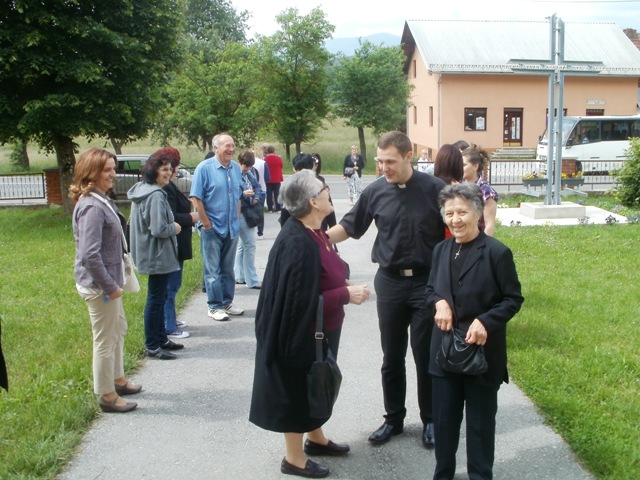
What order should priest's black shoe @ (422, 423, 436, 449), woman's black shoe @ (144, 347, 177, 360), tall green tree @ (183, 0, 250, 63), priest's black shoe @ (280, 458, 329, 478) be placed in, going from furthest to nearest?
1. tall green tree @ (183, 0, 250, 63)
2. woman's black shoe @ (144, 347, 177, 360)
3. priest's black shoe @ (422, 423, 436, 449)
4. priest's black shoe @ (280, 458, 329, 478)

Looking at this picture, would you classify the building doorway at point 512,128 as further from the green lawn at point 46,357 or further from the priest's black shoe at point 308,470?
the priest's black shoe at point 308,470

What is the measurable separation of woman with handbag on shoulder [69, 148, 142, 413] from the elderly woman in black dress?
1552 millimetres

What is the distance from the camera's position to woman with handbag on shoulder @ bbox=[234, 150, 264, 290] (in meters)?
9.14

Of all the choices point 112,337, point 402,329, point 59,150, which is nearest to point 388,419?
point 402,329

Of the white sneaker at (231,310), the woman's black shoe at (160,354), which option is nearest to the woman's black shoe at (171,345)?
the woman's black shoe at (160,354)

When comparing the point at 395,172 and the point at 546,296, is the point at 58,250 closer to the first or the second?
the point at 546,296

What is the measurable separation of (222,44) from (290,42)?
1380 centimetres

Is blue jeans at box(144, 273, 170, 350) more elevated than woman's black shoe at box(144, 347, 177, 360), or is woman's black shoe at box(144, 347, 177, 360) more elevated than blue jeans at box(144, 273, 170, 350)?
blue jeans at box(144, 273, 170, 350)

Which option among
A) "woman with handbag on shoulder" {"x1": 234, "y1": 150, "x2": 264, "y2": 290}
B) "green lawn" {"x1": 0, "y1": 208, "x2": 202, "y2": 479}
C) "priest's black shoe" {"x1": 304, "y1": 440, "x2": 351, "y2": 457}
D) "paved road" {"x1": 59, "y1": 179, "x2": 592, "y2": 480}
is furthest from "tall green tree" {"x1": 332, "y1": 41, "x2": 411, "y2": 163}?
"priest's black shoe" {"x1": 304, "y1": 440, "x2": 351, "y2": 457}

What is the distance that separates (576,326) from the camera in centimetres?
739

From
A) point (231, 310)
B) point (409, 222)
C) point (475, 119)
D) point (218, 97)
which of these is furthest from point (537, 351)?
point (475, 119)

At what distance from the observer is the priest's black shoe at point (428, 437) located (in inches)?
187

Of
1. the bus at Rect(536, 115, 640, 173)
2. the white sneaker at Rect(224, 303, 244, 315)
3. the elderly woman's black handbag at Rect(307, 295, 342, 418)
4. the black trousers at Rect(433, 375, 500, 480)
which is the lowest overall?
the white sneaker at Rect(224, 303, 244, 315)

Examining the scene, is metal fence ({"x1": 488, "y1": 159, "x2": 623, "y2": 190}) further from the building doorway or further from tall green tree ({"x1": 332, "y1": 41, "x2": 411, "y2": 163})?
the building doorway
